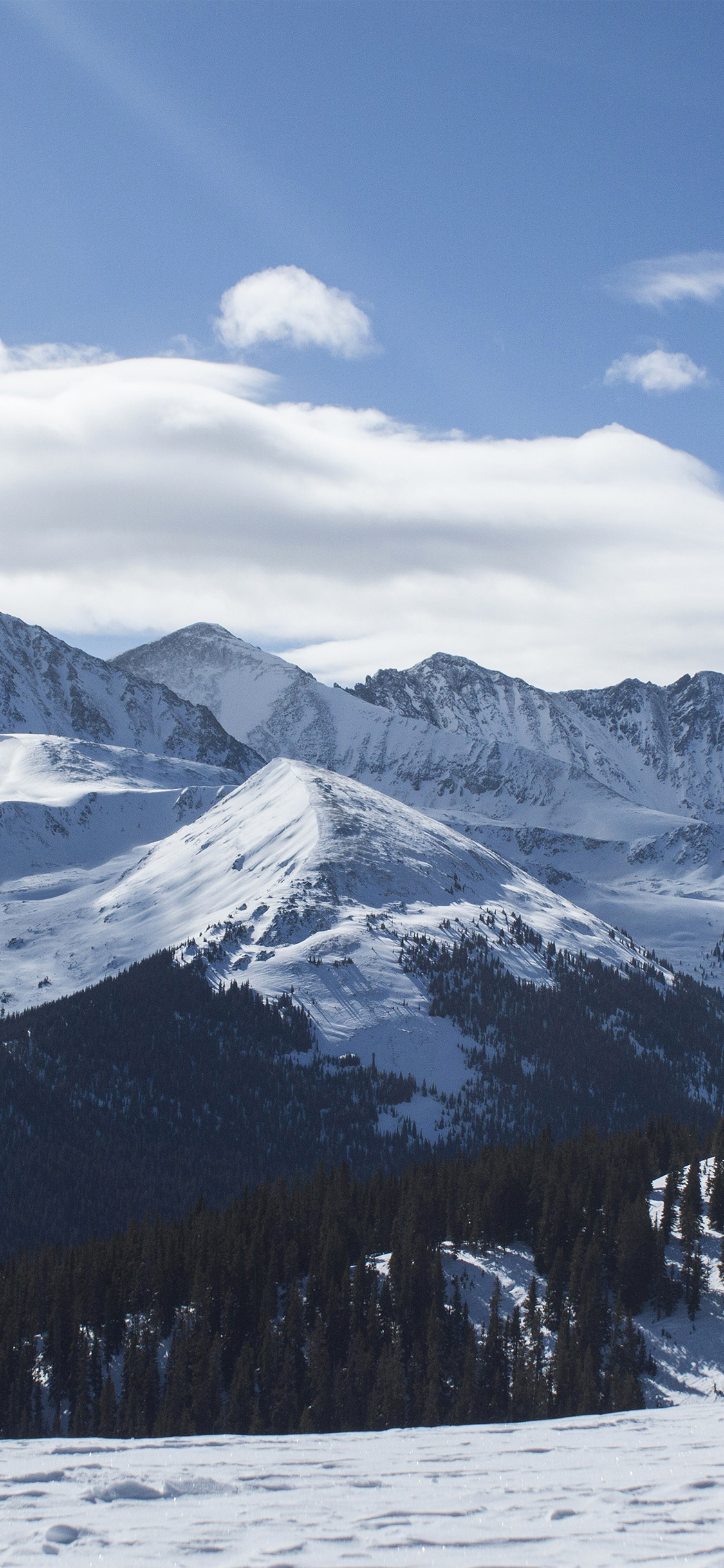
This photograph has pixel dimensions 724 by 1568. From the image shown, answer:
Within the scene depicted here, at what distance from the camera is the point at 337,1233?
11625cm

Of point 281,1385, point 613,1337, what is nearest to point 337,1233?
point 281,1385

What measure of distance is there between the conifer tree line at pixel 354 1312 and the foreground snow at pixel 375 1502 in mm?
47892

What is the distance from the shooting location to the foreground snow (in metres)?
26.3

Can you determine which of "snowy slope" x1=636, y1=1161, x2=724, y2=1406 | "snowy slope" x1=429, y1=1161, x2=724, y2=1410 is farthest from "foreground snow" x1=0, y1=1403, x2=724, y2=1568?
"snowy slope" x1=636, y1=1161, x2=724, y2=1406

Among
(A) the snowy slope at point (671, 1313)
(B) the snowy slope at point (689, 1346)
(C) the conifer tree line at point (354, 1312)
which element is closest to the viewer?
(B) the snowy slope at point (689, 1346)

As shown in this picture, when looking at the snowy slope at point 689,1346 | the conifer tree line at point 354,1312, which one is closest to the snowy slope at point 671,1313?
the snowy slope at point 689,1346

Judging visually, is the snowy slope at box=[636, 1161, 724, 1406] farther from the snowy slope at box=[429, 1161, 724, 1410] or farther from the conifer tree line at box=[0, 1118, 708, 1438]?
the conifer tree line at box=[0, 1118, 708, 1438]

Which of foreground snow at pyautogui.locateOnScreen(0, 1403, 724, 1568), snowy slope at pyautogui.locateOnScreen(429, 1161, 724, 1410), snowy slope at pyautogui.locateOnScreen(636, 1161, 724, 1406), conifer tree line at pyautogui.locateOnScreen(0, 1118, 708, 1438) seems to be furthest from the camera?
conifer tree line at pyautogui.locateOnScreen(0, 1118, 708, 1438)

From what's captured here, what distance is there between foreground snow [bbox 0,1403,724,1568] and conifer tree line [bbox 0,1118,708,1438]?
47892mm

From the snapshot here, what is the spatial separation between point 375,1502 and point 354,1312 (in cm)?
7898

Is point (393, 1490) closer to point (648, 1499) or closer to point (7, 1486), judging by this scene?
point (648, 1499)

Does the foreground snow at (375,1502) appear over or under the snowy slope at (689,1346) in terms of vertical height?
over

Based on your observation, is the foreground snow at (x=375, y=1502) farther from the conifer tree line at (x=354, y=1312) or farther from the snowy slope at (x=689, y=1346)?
the conifer tree line at (x=354, y=1312)

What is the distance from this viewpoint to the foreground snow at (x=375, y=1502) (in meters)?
26.3
